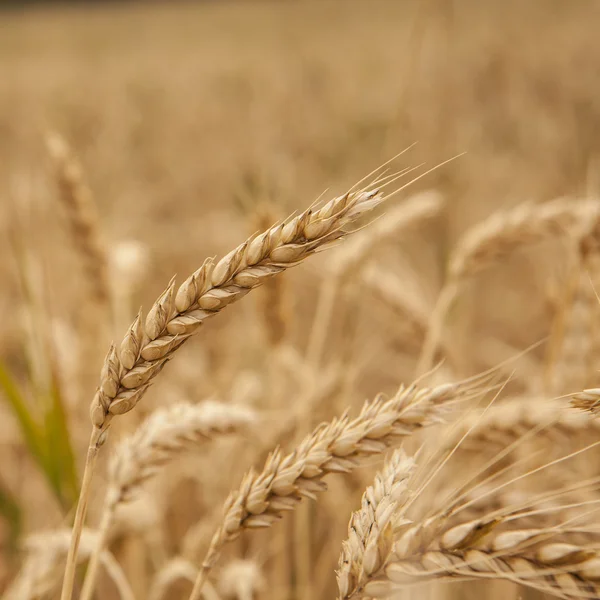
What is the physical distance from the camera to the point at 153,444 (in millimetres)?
682

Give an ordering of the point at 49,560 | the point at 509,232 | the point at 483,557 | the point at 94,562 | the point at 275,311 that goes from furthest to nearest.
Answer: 1. the point at 275,311
2. the point at 509,232
3. the point at 49,560
4. the point at 94,562
5. the point at 483,557

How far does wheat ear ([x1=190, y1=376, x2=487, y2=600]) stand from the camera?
0.50 meters

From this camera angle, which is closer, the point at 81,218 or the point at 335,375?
the point at 81,218

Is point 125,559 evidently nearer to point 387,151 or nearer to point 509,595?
point 509,595

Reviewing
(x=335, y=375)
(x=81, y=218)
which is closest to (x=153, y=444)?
(x=81, y=218)

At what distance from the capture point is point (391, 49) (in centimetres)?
703

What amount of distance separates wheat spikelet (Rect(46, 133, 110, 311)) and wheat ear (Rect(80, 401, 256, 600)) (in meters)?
0.42

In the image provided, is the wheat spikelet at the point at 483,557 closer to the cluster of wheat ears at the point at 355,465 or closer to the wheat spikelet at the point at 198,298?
the cluster of wheat ears at the point at 355,465

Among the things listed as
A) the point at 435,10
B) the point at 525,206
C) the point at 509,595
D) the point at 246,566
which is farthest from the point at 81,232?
the point at 509,595

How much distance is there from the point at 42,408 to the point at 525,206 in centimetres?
91

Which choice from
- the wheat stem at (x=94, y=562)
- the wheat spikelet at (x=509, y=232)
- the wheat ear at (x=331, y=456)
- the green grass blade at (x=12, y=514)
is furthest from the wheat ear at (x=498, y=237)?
the green grass blade at (x=12, y=514)

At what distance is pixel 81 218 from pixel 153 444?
539 millimetres

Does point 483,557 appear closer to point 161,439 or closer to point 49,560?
point 161,439

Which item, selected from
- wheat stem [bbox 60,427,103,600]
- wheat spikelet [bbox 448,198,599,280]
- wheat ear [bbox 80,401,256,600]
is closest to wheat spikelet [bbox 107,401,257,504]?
wheat ear [bbox 80,401,256,600]
